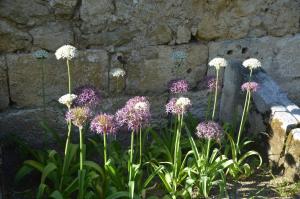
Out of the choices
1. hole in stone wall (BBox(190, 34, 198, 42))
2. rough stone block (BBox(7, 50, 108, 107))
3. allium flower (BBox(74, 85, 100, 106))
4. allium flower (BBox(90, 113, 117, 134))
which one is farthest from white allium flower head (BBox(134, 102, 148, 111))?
hole in stone wall (BBox(190, 34, 198, 42))

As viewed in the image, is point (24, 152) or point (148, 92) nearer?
point (24, 152)

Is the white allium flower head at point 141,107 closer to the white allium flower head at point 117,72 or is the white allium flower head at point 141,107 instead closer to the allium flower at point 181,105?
the allium flower at point 181,105

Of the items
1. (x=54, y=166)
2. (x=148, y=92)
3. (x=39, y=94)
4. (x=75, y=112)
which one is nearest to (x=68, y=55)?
(x=75, y=112)

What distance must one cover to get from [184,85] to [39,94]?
1.26 m

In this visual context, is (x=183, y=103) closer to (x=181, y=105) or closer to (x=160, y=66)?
(x=181, y=105)

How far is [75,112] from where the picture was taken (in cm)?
294

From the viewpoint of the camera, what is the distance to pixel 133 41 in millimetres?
4164

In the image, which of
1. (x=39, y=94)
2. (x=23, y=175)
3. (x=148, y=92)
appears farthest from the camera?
(x=148, y=92)

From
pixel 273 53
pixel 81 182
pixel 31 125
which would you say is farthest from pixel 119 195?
pixel 273 53

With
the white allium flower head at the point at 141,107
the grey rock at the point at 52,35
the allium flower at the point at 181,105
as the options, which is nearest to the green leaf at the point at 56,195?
the white allium flower head at the point at 141,107

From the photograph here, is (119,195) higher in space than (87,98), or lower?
lower

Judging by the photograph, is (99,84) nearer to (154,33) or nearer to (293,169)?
(154,33)

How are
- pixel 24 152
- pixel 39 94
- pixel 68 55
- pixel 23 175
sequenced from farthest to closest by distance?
1. pixel 39 94
2. pixel 24 152
3. pixel 23 175
4. pixel 68 55

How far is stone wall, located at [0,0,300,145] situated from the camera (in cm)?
388
